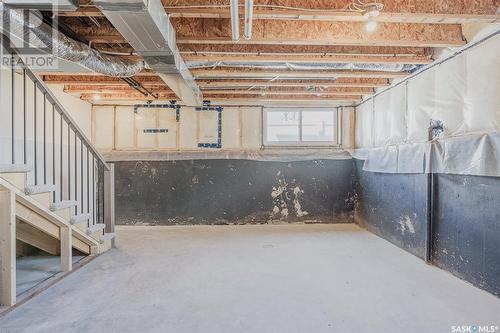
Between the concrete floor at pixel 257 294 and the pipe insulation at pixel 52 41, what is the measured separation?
2.02 m

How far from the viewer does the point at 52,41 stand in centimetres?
234

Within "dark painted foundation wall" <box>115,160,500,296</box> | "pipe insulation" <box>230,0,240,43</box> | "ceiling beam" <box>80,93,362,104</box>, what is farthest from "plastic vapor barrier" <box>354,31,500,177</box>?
"pipe insulation" <box>230,0,240,43</box>

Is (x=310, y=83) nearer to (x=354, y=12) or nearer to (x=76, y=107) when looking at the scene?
(x=354, y=12)

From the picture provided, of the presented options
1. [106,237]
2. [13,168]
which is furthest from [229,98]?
[13,168]

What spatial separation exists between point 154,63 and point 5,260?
204 cm

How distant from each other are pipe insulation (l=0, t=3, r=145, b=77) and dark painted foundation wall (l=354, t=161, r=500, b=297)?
368cm

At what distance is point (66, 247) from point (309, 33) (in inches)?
126

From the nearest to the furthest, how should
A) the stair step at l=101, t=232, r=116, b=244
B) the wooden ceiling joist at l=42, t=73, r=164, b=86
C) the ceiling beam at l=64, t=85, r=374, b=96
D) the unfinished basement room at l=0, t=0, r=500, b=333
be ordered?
the unfinished basement room at l=0, t=0, r=500, b=333 < the stair step at l=101, t=232, r=116, b=244 < the wooden ceiling joist at l=42, t=73, r=164, b=86 < the ceiling beam at l=64, t=85, r=374, b=96

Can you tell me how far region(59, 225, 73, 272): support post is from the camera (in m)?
3.12

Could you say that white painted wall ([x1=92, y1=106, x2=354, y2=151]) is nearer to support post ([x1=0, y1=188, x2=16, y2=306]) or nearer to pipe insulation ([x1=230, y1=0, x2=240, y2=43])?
pipe insulation ([x1=230, y1=0, x2=240, y2=43])

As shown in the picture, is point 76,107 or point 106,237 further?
point 76,107

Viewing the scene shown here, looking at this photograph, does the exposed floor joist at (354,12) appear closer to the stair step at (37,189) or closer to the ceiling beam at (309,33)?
the ceiling beam at (309,33)

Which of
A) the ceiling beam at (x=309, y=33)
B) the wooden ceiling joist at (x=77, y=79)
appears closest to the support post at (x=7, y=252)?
the ceiling beam at (x=309, y=33)

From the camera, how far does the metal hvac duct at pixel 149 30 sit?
74.9 inches
